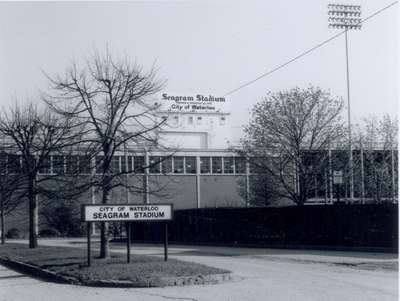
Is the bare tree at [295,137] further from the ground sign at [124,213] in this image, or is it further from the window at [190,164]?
the window at [190,164]

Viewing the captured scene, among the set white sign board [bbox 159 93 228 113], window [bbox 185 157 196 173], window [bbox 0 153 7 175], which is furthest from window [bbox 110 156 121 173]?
white sign board [bbox 159 93 228 113]

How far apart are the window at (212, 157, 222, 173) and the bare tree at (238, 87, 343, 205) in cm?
2628

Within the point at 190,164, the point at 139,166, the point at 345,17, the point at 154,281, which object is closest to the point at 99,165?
the point at 139,166

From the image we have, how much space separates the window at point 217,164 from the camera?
6372 centimetres

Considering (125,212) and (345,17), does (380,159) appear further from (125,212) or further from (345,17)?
(125,212)

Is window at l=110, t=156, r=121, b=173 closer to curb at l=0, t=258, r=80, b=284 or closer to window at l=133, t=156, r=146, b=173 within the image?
window at l=133, t=156, r=146, b=173

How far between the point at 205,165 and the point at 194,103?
12.8 metres

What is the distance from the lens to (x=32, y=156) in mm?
31297

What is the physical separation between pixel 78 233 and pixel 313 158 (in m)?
29.2

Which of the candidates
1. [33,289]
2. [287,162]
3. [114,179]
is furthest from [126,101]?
[287,162]

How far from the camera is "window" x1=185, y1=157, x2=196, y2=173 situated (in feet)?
206

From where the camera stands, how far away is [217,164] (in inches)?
2517

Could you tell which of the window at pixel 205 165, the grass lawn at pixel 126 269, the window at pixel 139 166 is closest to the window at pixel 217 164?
the window at pixel 205 165

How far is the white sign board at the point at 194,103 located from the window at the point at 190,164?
11436mm
